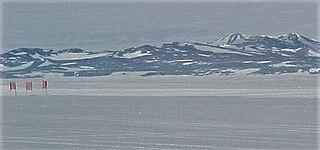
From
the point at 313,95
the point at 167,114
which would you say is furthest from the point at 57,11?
the point at 313,95

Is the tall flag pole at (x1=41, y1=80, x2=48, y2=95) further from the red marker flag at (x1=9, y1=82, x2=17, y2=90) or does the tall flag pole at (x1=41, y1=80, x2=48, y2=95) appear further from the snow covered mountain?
the red marker flag at (x1=9, y1=82, x2=17, y2=90)

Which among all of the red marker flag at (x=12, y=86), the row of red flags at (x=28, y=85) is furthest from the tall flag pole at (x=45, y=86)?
the red marker flag at (x=12, y=86)

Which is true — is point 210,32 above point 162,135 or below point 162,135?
above

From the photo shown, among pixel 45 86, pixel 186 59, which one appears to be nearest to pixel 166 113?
pixel 186 59

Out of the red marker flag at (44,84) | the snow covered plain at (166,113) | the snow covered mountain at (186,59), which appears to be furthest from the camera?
the red marker flag at (44,84)

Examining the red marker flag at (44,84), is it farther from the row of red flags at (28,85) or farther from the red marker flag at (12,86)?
the red marker flag at (12,86)

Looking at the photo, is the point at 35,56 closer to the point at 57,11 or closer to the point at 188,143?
the point at 57,11

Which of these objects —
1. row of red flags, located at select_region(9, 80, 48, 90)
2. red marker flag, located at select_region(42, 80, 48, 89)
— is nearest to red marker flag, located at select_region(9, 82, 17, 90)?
row of red flags, located at select_region(9, 80, 48, 90)
